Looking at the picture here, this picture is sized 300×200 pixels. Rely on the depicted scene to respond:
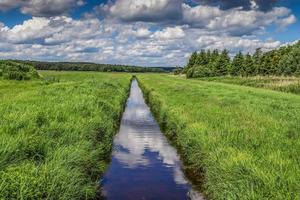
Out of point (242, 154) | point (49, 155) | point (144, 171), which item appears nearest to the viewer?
point (49, 155)

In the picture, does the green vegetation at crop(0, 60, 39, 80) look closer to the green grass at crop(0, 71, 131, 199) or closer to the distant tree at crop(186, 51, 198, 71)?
the green grass at crop(0, 71, 131, 199)

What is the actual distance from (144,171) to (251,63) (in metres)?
73.3

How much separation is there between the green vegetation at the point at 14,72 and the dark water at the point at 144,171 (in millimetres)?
23642

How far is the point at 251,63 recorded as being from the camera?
81875 millimetres

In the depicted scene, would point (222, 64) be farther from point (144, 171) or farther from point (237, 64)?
point (144, 171)

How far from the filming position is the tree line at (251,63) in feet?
224

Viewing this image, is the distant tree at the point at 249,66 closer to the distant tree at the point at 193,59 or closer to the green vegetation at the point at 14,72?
the distant tree at the point at 193,59

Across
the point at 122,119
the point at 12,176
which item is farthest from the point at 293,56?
the point at 12,176

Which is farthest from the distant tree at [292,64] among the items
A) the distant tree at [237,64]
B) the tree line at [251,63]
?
the distant tree at [237,64]

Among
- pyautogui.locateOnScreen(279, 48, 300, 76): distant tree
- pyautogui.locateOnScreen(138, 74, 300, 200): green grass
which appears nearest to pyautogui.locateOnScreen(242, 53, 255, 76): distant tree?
pyautogui.locateOnScreen(279, 48, 300, 76): distant tree

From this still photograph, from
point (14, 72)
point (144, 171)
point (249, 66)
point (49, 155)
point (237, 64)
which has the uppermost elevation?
point (237, 64)

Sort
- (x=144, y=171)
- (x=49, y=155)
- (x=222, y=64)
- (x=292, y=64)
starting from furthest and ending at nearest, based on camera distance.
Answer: (x=222, y=64) < (x=292, y=64) < (x=144, y=171) < (x=49, y=155)

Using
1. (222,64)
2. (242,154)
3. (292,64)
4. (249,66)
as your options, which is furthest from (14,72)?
(222,64)

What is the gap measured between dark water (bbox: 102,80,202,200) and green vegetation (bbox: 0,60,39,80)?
23642 mm
